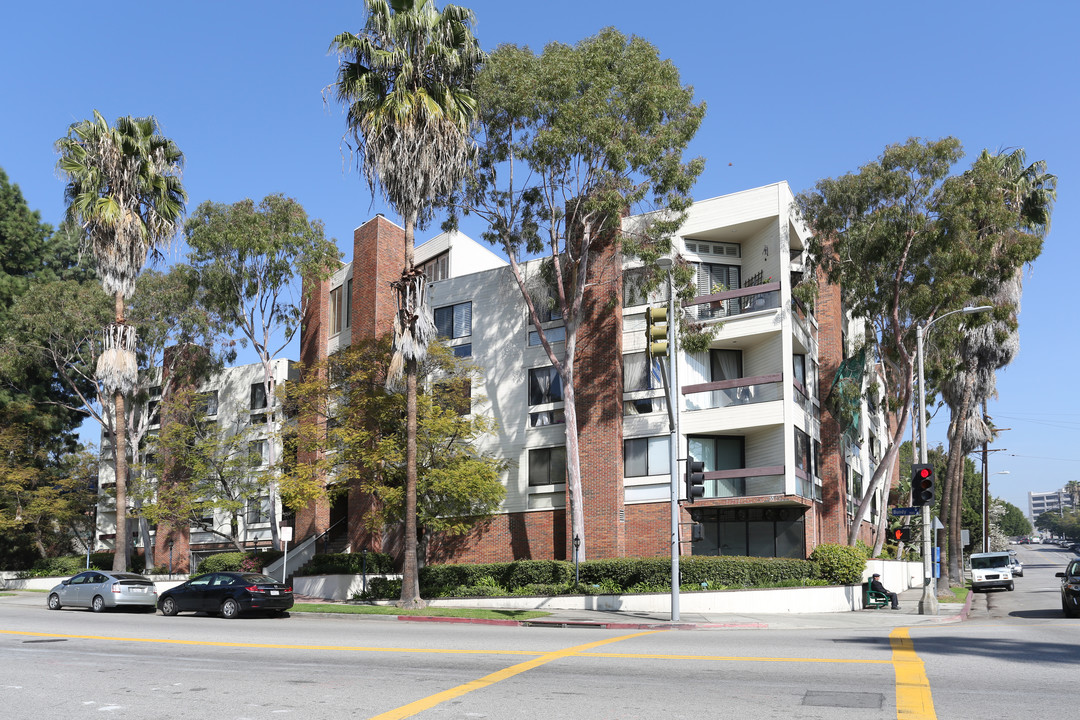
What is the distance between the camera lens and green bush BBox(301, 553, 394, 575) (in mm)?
35938

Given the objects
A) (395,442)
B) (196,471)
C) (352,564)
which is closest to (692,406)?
(395,442)

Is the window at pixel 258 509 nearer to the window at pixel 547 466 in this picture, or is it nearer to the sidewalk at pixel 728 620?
the window at pixel 547 466

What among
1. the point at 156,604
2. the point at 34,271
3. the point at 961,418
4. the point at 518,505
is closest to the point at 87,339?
the point at 34,271

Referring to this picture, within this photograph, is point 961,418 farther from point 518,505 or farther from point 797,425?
point 518,505

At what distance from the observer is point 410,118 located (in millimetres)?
28328

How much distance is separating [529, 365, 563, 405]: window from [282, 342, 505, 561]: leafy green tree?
2.18 m

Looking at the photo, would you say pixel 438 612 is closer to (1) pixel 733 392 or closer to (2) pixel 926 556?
(1) pixel 733 392

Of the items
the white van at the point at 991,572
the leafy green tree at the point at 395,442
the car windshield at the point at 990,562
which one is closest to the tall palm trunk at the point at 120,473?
the leafy green tree at the point at 395,442

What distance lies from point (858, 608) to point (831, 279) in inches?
466

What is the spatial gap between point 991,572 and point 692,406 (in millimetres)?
19725

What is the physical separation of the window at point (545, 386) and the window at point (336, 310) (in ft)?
42.0

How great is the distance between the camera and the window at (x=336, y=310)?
4472cm

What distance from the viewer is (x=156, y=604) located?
29.8 m

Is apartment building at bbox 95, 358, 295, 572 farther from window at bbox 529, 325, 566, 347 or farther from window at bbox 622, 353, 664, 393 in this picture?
window at bbox 622, 353, 664, 393
